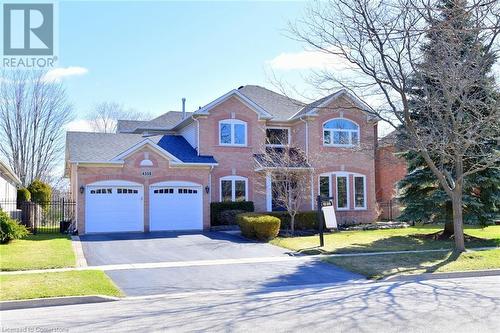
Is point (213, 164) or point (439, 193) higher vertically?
point (213, 164)

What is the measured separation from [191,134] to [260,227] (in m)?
9.60

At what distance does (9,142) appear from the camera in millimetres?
46281

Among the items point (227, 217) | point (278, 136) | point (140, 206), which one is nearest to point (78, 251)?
point (140, 206)

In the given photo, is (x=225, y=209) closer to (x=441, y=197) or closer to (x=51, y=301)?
(x=441, y=197)

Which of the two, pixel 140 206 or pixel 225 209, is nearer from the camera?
pixel 140 206

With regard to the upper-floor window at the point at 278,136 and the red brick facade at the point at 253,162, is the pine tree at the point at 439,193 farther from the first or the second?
the upper-floor window at the point at 278,136

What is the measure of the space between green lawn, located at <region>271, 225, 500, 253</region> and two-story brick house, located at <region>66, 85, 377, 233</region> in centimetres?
388

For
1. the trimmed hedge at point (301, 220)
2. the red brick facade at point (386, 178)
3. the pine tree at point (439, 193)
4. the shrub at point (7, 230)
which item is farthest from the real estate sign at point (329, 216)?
the red brick facade at point (386, 178)

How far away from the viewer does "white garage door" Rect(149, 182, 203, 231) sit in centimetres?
2531

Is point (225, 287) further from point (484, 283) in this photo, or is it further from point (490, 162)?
point (490, 162)

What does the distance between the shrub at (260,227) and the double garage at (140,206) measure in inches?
178

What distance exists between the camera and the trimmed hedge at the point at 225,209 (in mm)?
26594

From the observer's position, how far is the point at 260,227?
21.5 meters

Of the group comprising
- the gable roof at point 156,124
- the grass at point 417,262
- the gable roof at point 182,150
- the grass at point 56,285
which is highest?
the gable roof at point 156,124
